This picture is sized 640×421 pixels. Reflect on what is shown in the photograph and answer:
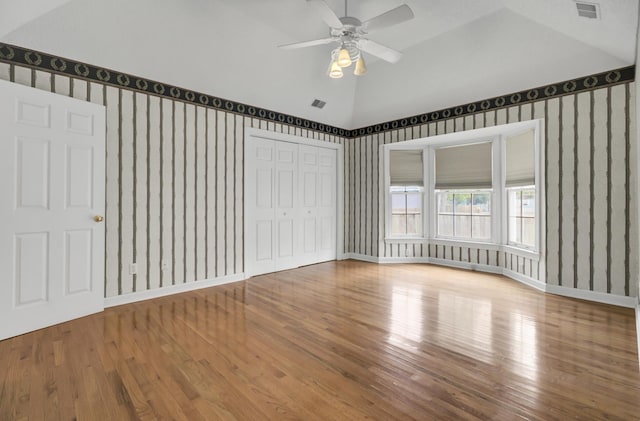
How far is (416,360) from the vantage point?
2.20 metres

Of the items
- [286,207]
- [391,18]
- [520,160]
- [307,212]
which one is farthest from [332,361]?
[520,160]

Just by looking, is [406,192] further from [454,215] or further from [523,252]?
[523,252]

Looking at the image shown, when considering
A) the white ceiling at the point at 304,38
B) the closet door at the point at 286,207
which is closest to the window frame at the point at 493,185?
the white ceiling at the point at 304,38

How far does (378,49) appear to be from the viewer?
10.5ft

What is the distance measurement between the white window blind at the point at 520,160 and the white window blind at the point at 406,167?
1.43 metres

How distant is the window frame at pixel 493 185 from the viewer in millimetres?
4055

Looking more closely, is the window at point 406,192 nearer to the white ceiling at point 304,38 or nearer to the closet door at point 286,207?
the white ceiling at point 304,38

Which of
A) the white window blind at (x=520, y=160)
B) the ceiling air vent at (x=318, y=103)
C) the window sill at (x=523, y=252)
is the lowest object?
the window sill at (x=523, y=252)

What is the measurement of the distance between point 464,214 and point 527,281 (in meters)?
1.49

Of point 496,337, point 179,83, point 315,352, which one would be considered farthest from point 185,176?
point 496,337

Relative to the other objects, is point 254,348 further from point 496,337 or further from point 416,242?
point 416,242

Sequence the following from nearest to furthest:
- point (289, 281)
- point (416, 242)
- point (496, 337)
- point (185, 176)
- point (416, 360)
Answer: point (416, 360) → point (496, 337) → point (185, 176) → point (289, 281) → point (416, 242)

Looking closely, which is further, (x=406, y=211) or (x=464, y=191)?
(x=406, y=211)

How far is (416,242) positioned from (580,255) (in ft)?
7.99
